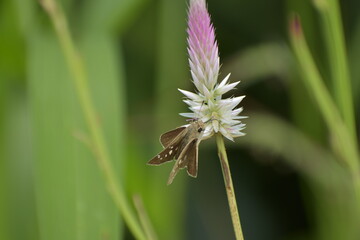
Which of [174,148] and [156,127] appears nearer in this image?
[174,148]

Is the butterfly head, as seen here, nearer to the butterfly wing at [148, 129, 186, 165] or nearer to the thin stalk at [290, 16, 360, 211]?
the butterfly wing at [148, 129, 186, 165]

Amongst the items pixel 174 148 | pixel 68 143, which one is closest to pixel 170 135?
pixel 174 148

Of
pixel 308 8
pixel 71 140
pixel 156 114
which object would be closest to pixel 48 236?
pixel 71 140

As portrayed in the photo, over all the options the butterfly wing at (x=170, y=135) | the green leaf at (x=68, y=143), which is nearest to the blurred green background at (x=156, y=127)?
the green leaf at (x=68, y=143)

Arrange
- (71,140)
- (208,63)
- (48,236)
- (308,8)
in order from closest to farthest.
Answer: (208,63) < (48,236) < (71,140) < (308,8)

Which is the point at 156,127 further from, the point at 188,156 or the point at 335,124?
the point at 188,156

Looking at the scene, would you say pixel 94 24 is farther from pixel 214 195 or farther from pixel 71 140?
pixel 214 195
